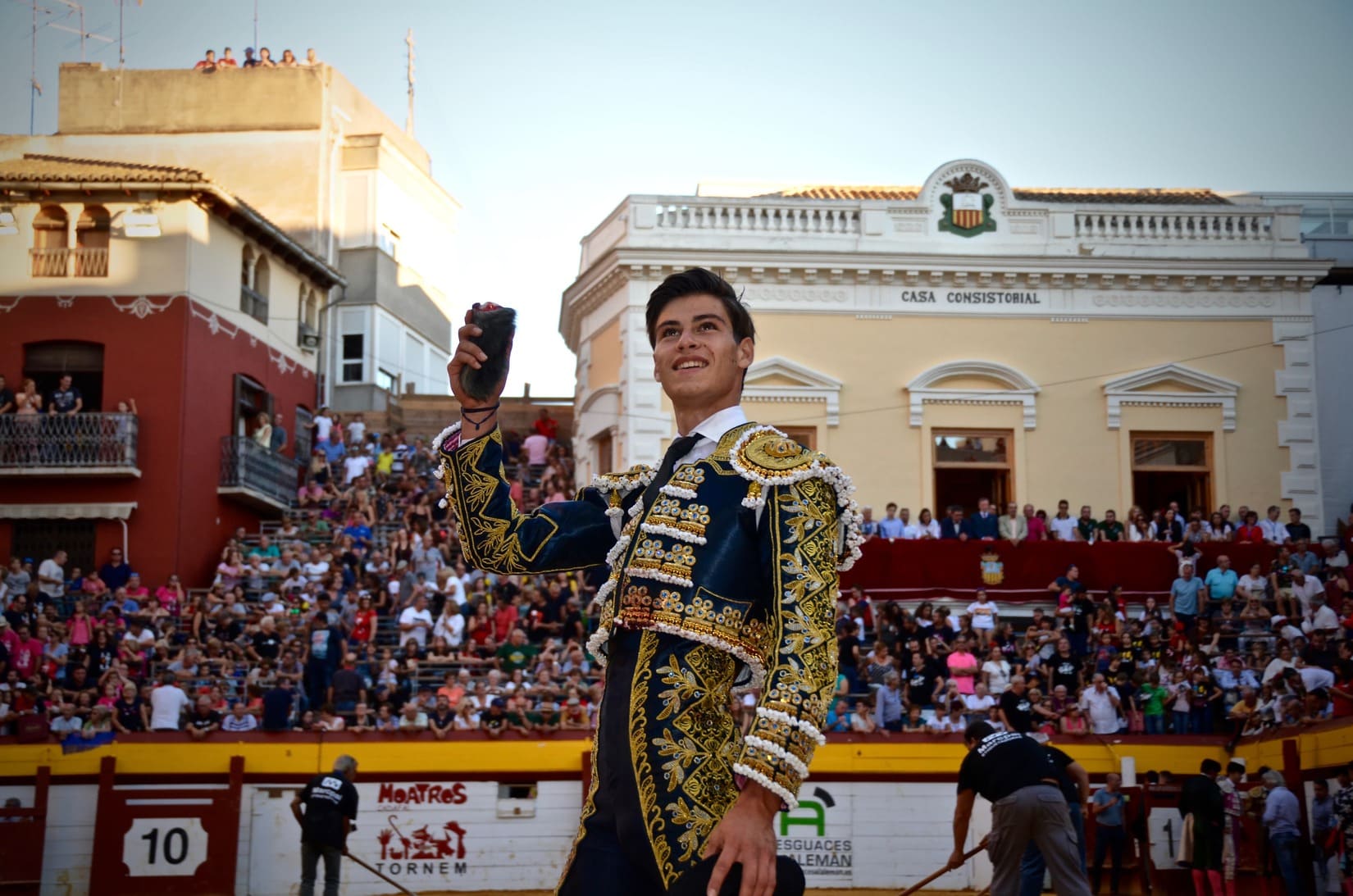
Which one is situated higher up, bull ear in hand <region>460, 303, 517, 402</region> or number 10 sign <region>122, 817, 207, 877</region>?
bull ear in hand <region>460, 303, 517, 402</region>

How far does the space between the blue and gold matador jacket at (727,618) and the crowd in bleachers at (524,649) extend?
38.4 ft

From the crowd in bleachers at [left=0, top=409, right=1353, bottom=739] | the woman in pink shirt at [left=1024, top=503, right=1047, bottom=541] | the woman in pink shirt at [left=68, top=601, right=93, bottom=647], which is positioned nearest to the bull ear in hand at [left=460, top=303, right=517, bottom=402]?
the crowd in bleachers at [left=0, top=409, right=1353, bottom=739]

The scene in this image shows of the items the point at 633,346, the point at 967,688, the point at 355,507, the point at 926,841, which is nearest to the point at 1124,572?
the point at 967,688

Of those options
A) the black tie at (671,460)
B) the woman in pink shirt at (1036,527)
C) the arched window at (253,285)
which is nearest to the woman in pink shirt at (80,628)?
the arched window at (253,285)

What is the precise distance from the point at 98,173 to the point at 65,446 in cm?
477

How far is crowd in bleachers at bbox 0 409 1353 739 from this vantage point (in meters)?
17.3

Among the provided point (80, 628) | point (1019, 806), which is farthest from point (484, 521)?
point (80, 628)

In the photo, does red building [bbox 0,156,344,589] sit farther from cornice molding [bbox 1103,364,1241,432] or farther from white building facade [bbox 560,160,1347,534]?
cornice molding [bbox 1103,364,1241,432]

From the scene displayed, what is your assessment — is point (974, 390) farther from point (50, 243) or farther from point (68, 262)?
point (50, 243)

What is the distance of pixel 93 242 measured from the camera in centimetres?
2706

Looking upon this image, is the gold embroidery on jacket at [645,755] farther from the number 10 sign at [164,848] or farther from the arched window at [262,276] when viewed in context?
the arched window at [262,276]

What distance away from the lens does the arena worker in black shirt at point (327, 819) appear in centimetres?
1393

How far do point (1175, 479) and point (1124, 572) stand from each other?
491cm

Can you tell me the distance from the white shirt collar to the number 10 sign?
13900 mm
